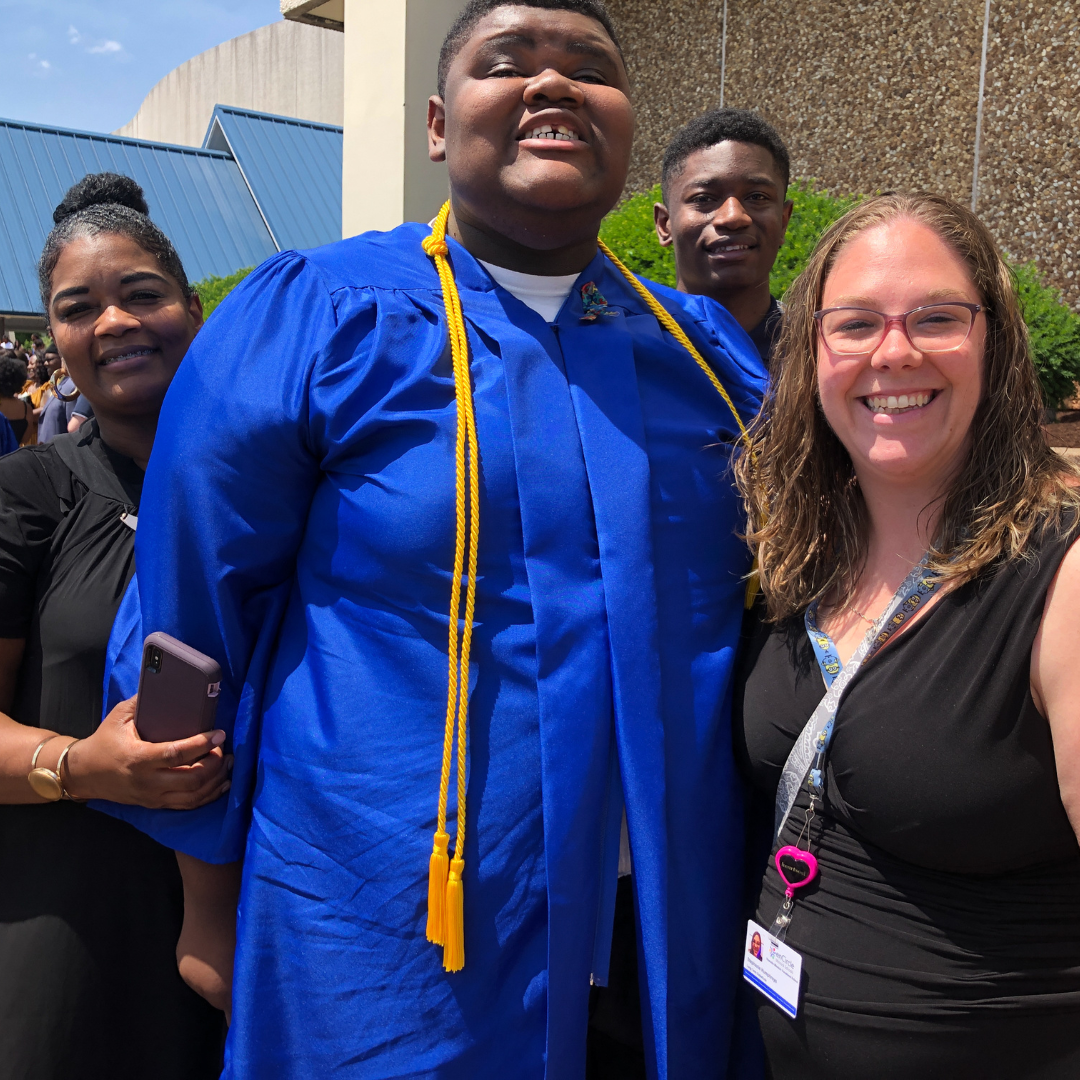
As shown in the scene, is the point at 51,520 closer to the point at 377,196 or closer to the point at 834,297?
the point at 834,297

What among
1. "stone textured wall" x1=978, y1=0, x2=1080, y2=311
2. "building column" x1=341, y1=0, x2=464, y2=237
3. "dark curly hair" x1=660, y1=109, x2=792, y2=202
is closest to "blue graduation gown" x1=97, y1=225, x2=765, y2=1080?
"dark curly hair" x1=660, y1=109, x2=792, y2=202

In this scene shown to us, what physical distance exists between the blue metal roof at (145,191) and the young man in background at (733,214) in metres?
17.2

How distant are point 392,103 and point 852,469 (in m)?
6.24

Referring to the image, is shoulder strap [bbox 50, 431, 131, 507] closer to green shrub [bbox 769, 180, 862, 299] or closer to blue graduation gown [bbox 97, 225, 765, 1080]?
blue graduation gown [bbox 97, 225, 765, 1080]

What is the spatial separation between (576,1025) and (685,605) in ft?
2.24

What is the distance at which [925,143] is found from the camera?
6.50m

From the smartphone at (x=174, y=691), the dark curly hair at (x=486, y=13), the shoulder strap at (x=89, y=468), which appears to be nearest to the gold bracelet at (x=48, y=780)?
the smartphone at (x=174, y=691)

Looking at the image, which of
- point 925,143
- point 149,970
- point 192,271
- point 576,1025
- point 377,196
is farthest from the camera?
point 192,271

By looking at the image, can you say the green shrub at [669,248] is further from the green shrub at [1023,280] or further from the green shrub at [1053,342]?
the green shrub at [1053,342]

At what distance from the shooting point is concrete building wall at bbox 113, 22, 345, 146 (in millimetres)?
27328

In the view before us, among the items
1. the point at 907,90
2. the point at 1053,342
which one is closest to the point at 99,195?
the point at 1053,342

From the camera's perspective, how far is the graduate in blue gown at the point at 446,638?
156 centimetres

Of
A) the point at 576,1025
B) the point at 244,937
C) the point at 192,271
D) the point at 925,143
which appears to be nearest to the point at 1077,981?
the point at 576,1025

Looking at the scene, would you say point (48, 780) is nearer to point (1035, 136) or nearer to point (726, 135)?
point (726, 135)
